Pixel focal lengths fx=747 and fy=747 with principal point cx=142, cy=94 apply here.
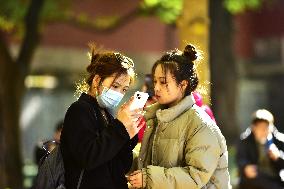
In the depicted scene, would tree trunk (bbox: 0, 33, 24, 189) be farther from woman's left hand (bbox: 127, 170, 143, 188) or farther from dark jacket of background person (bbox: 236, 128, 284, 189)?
woman's left hand (bbox: 127, 170, 143, 188)

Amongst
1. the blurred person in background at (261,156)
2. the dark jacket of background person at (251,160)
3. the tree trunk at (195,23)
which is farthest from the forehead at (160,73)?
the tree trunk at (195,23)

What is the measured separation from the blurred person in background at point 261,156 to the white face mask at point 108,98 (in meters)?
4.80

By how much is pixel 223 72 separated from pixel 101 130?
15419 millimetres

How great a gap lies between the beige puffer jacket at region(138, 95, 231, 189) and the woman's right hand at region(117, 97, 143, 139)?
287 millimetres

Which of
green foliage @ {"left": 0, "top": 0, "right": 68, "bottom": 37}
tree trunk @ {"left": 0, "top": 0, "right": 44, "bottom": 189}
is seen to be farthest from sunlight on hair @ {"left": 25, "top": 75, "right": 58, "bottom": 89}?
tree trunk @ {"left": 0, "top": 0, "right": 44, "bottom": 189}

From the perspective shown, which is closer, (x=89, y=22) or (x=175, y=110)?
(x=175, y=110)

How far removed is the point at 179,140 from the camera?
443 cm

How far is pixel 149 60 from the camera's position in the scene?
82.9ft

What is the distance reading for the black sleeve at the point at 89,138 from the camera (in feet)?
13.4

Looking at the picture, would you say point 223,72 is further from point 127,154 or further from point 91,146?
point 91,146

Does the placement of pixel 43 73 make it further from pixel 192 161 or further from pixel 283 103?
pixel 192 161

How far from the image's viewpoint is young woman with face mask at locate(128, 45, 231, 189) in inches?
171

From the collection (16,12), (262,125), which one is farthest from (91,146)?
(16,12)

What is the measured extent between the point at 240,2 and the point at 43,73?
1032 cm
